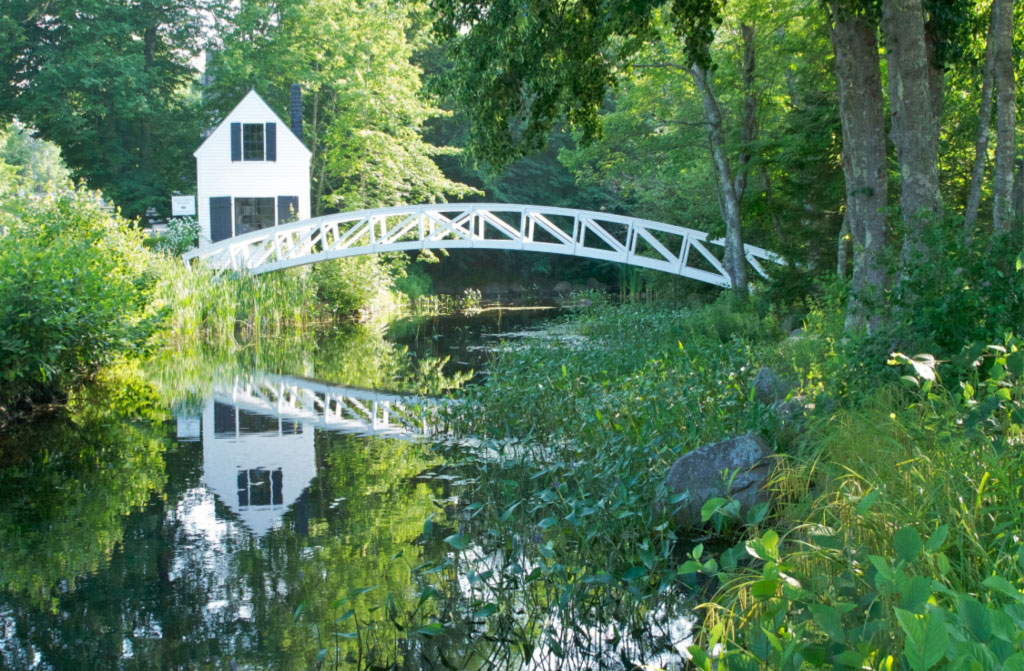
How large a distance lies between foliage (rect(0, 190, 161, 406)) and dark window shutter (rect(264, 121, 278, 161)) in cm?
1323

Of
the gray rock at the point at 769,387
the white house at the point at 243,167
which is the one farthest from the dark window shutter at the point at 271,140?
the gray rock at the point at 769,387

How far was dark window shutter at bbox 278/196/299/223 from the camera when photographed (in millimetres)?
26969

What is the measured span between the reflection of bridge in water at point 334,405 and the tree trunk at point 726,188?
7256mm

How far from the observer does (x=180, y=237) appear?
25.1 meters

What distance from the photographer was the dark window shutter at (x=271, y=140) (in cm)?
2695

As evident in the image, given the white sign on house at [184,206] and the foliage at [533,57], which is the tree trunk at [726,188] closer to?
the foliage at [533,57]

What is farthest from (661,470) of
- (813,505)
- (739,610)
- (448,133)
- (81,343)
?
(448,133)

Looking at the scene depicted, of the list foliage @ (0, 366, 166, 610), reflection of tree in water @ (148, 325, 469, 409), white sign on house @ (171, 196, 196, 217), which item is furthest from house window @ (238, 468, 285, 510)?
white sign on house @ (171, 196, 196, 217)

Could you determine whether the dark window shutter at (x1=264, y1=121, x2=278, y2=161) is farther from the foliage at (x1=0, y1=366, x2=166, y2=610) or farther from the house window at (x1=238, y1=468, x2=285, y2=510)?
the house window at (x1=238, y1=468, x2=285, y2=510)

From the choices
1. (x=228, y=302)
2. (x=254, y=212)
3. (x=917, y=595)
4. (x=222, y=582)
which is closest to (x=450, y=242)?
(x=228, y=302)

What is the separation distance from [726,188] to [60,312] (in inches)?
420

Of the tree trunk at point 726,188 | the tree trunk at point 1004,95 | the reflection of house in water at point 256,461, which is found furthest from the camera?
the tree trunk at point 726,188

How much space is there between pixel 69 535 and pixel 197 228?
20955 mm

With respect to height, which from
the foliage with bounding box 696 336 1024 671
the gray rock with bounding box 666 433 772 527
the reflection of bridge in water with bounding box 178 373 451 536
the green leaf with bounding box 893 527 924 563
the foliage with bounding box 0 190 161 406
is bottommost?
the reflection of bridge in water with bounding box 178 373 451 536
